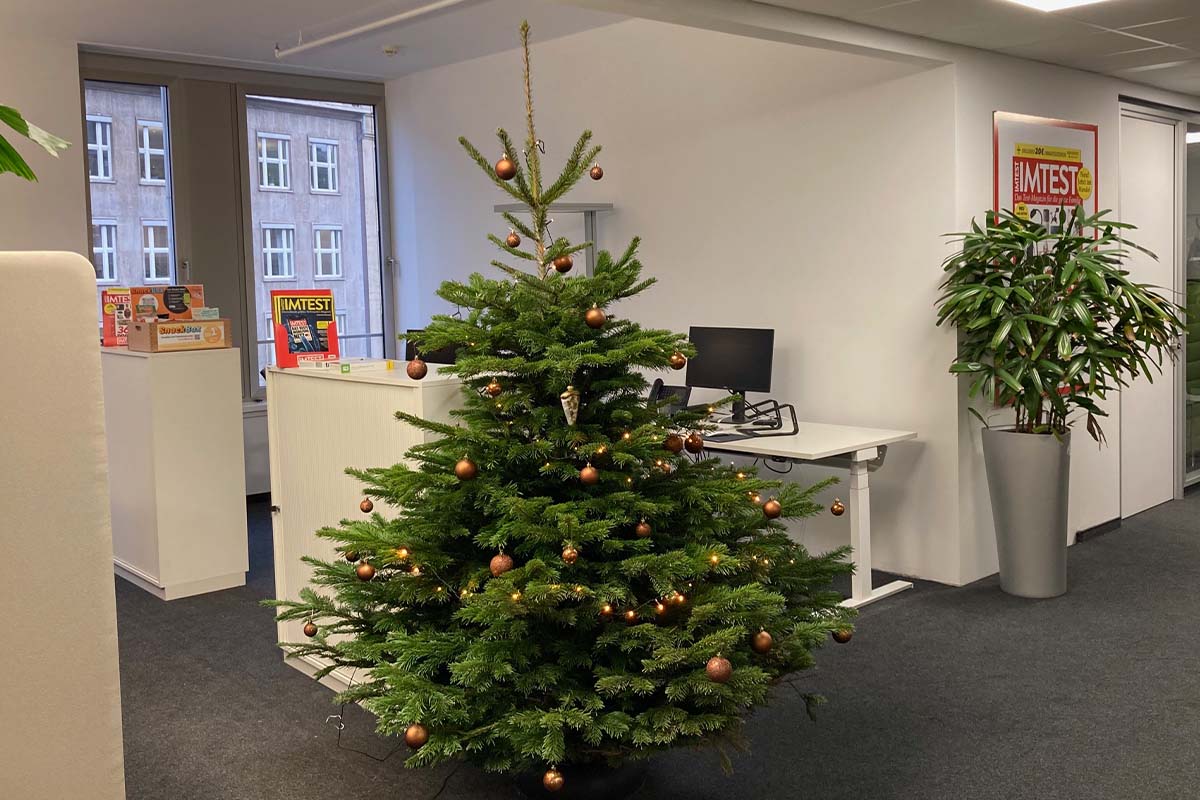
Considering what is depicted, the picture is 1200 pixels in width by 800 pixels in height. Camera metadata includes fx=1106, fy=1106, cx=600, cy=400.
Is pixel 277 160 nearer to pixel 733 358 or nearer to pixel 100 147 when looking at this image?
pixel 100 147

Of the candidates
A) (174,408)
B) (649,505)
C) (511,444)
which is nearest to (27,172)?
(511,444)

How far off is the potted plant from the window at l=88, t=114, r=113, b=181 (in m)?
5.01

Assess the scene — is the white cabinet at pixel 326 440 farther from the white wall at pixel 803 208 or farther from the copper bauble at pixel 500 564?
the white wall at pixel 803 208

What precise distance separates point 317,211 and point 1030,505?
5065 mm

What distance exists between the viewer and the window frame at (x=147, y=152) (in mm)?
6883

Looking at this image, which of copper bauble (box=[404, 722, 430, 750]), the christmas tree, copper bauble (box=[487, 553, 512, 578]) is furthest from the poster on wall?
copper bauble (box=[404, 722, 430, 750])

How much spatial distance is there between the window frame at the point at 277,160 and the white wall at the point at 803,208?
1.94 meters

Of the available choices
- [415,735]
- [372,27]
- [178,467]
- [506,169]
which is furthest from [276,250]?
[415,735]

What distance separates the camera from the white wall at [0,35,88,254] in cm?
608

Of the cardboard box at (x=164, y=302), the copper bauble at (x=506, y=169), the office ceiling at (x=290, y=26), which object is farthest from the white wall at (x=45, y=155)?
the copper bauble at (x=506, y=169)

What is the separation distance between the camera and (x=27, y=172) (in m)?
1.48

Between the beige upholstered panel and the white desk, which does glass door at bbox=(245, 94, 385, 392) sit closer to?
the white desk

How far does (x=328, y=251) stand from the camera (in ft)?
25.2

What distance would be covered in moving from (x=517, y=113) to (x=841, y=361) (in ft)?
8.80
